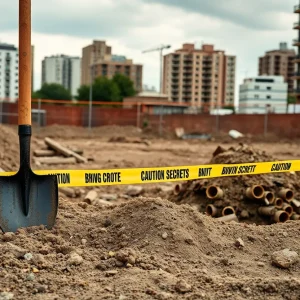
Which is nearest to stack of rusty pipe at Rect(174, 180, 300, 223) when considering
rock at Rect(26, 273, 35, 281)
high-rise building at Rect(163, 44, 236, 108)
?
rock at Rect(26, 273, 35, 281)

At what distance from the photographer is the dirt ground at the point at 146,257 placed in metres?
3.82

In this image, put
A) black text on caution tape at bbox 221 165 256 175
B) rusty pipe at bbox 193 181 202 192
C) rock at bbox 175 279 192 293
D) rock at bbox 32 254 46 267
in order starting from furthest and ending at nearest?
rusty pipe at bbox 193 181 202 192 → black text on caution tape at bbox 221 165 256 175 → rock at bbox 32 254 46 267 → rock at bbox 175 279 192 293

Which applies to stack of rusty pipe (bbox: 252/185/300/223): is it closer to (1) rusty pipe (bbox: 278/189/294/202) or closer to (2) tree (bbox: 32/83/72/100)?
(1) rusty pipe (bbox: 278/189/294/202)

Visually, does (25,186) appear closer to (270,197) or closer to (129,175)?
(129,175)

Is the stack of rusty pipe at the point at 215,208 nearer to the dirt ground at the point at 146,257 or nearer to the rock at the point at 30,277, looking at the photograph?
the dirt ground at the point at 146,257

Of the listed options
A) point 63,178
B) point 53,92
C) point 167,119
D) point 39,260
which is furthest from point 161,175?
point 53,92

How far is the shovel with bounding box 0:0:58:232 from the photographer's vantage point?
5059mm

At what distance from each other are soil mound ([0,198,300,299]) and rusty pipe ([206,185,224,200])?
9.42ft

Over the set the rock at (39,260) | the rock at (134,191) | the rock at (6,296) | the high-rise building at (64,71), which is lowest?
the rock at (134,191)

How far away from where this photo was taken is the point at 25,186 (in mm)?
5117

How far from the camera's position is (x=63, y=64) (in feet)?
461

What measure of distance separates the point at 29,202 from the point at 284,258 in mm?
2302

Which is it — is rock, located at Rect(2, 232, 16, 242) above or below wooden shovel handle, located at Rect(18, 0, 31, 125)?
below

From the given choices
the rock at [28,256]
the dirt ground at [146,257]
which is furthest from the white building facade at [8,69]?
the rock at [28,256]
